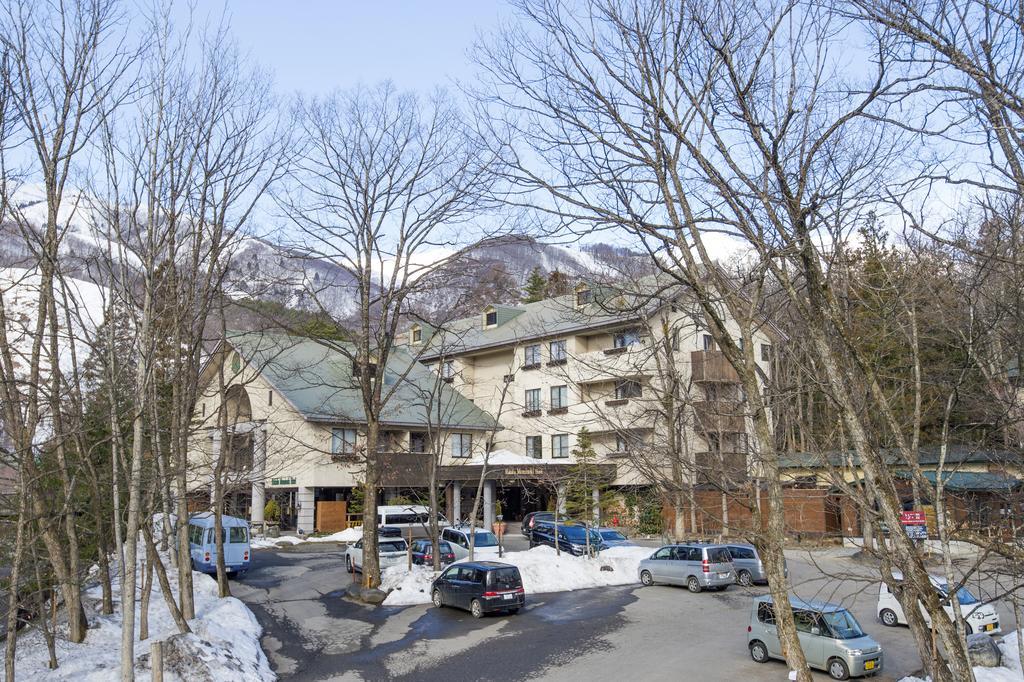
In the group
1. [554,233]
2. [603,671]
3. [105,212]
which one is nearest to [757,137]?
[554,233]

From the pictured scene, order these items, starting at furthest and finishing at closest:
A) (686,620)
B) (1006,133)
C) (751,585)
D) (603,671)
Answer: (751,585)
(686,620)
(603,671)
(1006,133)

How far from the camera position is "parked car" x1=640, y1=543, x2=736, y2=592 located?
2616cm

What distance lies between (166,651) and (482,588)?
9.04 m

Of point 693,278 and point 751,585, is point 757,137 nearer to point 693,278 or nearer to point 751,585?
point 693,278

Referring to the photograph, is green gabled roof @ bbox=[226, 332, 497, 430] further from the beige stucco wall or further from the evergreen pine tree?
the evergreen pine tree

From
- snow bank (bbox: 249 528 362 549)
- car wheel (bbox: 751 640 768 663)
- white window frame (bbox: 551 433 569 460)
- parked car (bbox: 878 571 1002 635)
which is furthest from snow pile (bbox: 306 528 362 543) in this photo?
car wheel (bbox: 751 640 768 663)

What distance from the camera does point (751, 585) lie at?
27.6 m

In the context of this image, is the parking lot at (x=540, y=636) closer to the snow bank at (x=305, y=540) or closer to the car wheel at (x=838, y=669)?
the car wheel at (x=838, y=669)

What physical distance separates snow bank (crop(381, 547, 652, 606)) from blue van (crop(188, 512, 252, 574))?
5827mm

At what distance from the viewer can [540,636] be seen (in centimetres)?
2025

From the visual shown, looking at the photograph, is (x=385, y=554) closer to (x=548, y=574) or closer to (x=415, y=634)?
(x=548, y=574)

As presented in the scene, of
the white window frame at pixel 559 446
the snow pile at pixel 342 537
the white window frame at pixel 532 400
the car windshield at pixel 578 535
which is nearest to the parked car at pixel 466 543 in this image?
the car windshield at pixel 578 535

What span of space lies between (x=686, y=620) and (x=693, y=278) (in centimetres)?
1584

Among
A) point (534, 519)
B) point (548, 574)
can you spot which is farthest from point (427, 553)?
point (534, 519)
